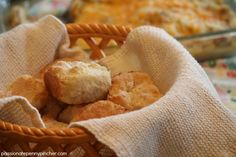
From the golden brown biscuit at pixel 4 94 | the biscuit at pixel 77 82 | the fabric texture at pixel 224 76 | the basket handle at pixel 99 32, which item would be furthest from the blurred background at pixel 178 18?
the golden brown biscuit at pixel 4 94

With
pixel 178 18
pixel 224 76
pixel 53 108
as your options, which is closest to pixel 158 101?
pixel 53 108

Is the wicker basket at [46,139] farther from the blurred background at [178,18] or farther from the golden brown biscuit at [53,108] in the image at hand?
the blurred background at [178,18]

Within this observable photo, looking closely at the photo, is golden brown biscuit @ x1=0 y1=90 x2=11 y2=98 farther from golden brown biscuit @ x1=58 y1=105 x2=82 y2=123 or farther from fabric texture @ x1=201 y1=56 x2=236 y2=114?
fabric texture @ x1=201 y1=56 x2=236 y2=114

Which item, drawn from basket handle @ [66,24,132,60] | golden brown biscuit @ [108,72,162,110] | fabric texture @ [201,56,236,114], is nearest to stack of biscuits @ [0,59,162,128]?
golden brown biscuit @ [108,72,162,110]

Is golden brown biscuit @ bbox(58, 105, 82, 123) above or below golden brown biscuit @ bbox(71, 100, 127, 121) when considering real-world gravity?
below

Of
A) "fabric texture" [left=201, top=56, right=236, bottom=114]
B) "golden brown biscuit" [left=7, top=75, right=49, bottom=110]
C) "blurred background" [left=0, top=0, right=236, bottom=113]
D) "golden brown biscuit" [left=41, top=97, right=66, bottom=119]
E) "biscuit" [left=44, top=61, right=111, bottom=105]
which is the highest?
"biscuit" [left=44, top=61, right=111, bottom=105]

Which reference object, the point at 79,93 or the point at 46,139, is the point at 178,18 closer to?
the point at 79,93

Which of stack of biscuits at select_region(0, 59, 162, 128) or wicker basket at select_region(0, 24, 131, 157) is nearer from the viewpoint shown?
wicker basket at select_region(0, 24, 131, 157)
